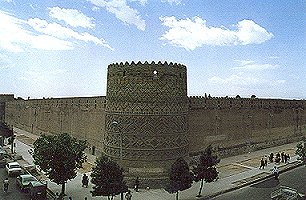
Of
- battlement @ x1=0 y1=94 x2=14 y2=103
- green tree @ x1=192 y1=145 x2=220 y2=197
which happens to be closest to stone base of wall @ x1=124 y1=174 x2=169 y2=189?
green tree @ x1=192 y1=145 x2=220 y2=197

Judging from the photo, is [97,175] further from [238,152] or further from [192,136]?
[238,152]

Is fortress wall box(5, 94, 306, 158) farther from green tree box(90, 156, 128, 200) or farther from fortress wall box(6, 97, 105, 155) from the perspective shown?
green tree box(90, 156, 128, 200)

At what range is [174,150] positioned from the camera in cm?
1767

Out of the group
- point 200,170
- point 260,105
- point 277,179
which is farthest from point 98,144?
point 260,105

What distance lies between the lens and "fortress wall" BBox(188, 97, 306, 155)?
2214cm

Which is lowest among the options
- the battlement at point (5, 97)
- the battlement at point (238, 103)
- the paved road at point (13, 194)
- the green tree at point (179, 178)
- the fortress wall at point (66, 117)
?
the paved road at point (13, 194)

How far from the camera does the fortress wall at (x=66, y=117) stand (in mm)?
23625

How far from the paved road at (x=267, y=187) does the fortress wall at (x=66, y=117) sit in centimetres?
1030

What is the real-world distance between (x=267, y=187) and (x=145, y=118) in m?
7.56

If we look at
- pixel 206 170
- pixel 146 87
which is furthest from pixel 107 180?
pixel 146 87

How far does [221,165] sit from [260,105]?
8.88m

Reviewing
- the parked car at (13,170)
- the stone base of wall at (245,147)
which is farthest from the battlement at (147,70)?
the parked car at (13,170)

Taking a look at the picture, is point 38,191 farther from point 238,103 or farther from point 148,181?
point 238,103

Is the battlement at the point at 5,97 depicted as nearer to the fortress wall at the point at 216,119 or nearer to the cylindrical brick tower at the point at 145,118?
the fortress wall at the point at 216,119
